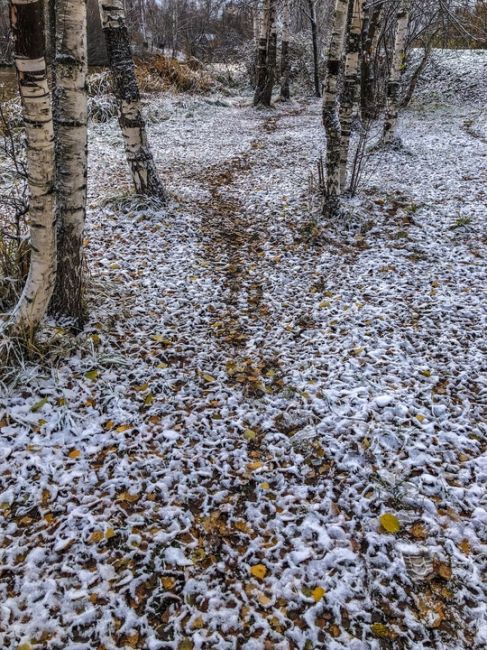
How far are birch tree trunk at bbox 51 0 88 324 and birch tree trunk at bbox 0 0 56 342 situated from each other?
246 millimetres

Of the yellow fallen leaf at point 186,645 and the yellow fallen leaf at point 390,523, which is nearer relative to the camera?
the yellow fallen leaf at point 186,645

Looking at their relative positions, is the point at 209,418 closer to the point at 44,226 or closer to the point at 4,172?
the point at 44,226

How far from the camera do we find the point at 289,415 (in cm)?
362

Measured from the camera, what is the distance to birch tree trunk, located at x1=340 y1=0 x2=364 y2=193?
6.04 meters

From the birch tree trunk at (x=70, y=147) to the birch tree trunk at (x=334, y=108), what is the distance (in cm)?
396

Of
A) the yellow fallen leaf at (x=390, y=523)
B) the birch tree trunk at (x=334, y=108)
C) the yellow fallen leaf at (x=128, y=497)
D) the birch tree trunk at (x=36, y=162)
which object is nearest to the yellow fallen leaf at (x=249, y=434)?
the yellow fallen leaf at (x=128, y=497)

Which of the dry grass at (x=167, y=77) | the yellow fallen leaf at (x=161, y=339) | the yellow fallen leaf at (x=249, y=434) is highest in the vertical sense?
the dry grass at (x=167, y=77)

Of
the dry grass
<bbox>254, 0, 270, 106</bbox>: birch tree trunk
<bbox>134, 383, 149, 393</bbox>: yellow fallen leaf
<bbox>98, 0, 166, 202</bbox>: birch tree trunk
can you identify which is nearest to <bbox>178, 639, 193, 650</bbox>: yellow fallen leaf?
<bbox>134, 383, 149, 393</bbox>: yellow fallen leaf

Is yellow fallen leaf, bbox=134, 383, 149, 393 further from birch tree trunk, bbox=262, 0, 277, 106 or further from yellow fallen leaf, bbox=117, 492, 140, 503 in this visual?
birch tree trunk, bbox=262, 0, 277, 106

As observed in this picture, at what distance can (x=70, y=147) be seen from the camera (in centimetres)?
351

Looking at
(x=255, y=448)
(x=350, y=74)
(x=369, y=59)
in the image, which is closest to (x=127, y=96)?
(x=350, y=74)

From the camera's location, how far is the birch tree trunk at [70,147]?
327 centimetres

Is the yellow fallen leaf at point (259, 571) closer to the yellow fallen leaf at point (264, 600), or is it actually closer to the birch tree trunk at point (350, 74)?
the yellow fallen leaf at point (264, 600)

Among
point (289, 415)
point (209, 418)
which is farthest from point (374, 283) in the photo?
point (209, 418)
